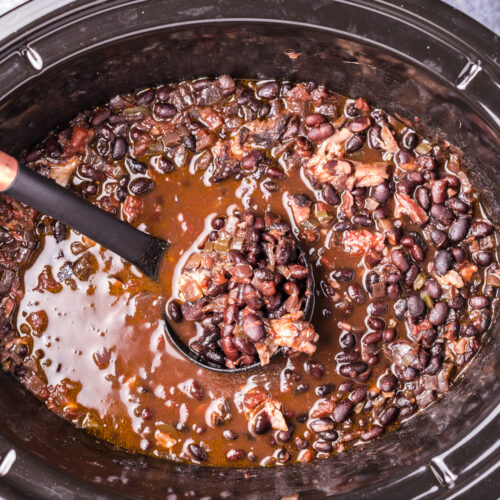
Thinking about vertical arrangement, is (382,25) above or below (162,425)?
above

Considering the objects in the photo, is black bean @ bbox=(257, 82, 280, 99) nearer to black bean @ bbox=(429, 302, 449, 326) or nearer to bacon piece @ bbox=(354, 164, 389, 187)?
bacon piece @ bbox=(354, 164, 389, 187)

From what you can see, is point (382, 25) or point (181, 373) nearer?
point (382, 25)

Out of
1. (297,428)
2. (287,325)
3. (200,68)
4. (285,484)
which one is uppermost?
(200,68)

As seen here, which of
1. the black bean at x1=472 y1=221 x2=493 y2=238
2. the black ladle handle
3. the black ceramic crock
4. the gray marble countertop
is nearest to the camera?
the black ladle handle

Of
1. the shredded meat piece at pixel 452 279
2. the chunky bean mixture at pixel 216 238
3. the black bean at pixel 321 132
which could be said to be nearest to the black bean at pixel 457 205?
the chunky bean mixture at pixel 216 238

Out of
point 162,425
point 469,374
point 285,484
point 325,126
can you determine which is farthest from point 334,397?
point 325,126

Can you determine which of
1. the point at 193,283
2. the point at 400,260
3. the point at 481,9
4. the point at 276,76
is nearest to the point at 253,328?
the point at 193,283

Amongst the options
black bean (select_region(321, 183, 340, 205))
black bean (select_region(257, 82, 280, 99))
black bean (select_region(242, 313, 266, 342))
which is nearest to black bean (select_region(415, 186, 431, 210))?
black bean (select_region(321, 183, 340, 205))

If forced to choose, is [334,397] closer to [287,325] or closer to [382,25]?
[287,325]
